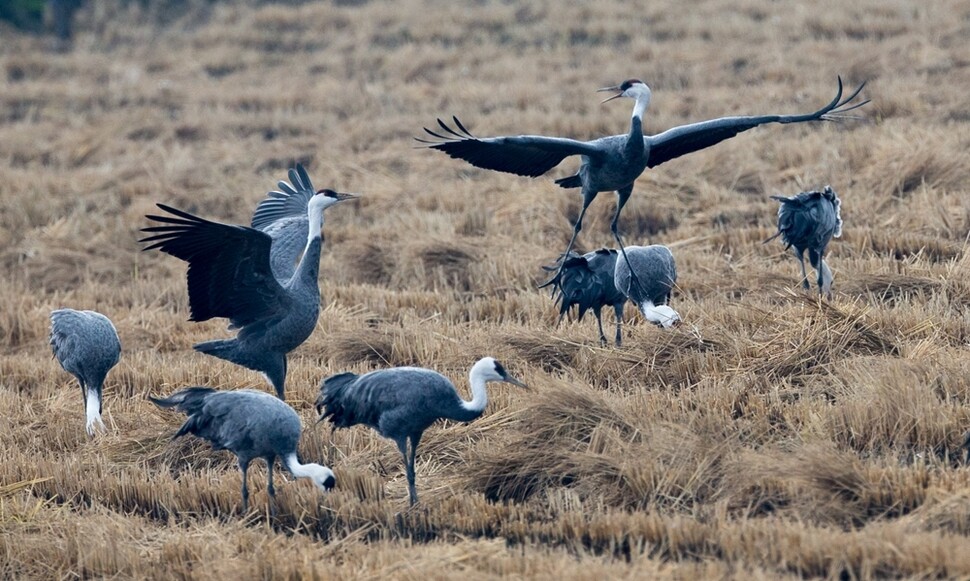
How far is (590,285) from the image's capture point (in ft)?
23.4

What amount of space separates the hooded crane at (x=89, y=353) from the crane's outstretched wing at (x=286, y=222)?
95cm

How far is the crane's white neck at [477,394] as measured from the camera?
5.26 metres

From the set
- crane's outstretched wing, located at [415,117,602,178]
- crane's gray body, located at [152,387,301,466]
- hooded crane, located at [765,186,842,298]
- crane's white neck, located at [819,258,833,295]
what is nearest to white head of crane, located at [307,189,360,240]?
crane's outstretched wing, located at [415,117,602,178]

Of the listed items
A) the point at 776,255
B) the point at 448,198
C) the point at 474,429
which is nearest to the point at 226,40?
the point at 448,198

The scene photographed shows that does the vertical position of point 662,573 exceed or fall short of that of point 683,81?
it falls short

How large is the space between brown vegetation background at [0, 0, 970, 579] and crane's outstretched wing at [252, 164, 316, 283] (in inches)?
22.8

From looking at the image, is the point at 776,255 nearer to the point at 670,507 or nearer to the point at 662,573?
the point at 670,507

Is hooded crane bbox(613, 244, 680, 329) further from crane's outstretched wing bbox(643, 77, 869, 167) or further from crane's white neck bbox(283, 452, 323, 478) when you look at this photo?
crane's white neck bbox(283, 452, 323, 478)

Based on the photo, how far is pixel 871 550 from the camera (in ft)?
14.0

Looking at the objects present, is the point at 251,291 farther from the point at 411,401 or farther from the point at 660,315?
the point at 660,315

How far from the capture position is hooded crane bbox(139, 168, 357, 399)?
5988 mm

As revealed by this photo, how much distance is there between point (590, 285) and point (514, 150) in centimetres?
87

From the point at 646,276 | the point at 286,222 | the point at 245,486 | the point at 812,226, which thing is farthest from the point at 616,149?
the point at 245,486

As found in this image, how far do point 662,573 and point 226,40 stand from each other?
1566cm
